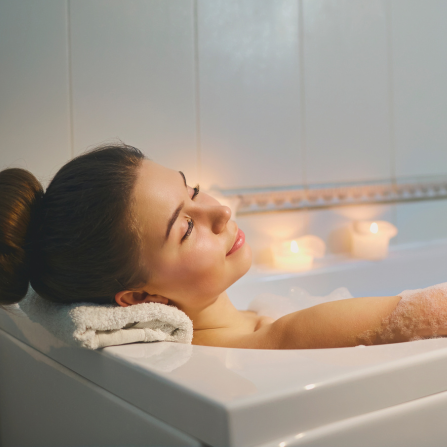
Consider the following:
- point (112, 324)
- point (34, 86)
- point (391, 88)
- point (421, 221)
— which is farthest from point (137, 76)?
point (421, 221)

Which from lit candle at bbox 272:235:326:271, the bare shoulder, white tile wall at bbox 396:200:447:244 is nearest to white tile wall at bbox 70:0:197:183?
A: lit candle at bbox 272:235:326:271

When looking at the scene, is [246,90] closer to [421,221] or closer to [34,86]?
[34,86]

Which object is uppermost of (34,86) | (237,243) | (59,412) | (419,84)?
(419,84)

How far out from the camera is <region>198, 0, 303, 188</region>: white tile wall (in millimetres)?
1685

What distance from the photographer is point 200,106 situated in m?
1.67

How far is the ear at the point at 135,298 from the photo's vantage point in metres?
0.80

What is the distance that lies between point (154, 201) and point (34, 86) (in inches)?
32.3

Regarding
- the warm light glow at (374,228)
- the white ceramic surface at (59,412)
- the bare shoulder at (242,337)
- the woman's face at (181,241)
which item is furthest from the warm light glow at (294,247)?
the white ceramic surface at (59,412)

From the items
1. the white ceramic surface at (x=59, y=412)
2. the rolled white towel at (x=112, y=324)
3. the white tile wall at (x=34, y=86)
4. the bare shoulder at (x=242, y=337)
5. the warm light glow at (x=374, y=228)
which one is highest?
the white tile wall at (x=34, y=86)

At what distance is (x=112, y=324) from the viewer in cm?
72

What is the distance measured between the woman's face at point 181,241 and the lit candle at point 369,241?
1113 mm

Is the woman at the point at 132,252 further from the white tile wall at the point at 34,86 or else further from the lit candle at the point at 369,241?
the lit candle at the point at 369,241

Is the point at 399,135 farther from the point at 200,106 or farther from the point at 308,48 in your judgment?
the point at 200,106

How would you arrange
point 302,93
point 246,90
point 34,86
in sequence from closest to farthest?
point 34,86 < point 246,90 < point 302,93
